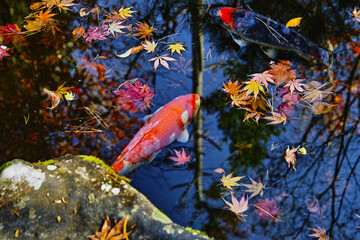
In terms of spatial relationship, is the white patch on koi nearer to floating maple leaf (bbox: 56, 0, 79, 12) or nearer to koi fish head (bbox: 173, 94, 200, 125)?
koi fish head (bbox: 173, 94, 200, 125)

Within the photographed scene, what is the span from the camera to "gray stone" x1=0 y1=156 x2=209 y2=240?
1.84 meters

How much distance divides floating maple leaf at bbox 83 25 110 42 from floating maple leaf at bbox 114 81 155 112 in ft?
3.51

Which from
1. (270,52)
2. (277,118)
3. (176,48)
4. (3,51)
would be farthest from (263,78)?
(3,51)

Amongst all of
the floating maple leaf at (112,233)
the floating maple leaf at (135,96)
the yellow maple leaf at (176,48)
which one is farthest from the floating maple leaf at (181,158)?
the yellow maple leaf at (176,48)

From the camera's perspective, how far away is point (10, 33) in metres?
3.83

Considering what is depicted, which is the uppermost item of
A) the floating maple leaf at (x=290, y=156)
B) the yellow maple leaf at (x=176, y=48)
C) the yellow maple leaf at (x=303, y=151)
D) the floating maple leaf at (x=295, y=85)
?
the floating maple leaf at (x=295, y=85)

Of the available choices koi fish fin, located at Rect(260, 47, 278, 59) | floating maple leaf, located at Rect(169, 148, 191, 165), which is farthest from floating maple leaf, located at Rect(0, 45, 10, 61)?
koi fish fin, located at Rect(260, 47, 278, 59)

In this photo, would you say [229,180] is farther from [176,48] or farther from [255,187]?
[176,48]

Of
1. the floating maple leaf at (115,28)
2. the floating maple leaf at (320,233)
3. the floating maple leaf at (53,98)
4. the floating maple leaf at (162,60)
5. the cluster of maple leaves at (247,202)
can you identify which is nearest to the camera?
the floating maple leaf at (320,233)

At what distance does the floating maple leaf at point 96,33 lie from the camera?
4.04 meters

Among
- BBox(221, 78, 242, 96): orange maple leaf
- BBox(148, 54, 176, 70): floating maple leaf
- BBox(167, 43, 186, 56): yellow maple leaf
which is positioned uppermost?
BBox(167, 43, 186, 56): yellow maple leaf

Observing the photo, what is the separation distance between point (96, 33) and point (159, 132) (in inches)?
83.5

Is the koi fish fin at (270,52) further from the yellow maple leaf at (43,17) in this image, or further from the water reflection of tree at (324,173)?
the yellow maple leaf at (43,17)

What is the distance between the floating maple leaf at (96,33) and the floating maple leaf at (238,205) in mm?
2952
